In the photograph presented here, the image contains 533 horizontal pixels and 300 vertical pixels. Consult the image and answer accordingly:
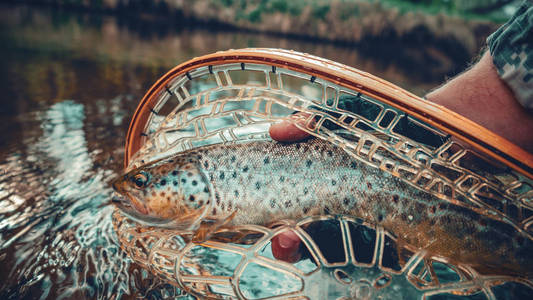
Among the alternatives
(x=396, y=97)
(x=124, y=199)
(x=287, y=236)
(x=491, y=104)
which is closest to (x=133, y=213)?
(x=124, y=199)

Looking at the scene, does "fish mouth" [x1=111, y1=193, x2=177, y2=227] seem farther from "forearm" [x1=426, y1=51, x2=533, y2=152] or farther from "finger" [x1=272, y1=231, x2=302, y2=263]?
"forearm" [x1=426, y1=51, x2=533, y2=152]

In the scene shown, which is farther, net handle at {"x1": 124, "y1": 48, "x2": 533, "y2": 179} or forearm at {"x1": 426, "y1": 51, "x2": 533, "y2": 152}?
forearm at {"x1": 426, "y1": 51, "x2": 533, "y2": 152}

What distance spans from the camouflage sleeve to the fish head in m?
1.09

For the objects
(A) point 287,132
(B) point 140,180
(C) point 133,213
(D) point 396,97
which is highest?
(D) point 396,97

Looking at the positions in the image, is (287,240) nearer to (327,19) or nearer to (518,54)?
(518,54)

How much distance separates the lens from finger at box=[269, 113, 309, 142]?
1.13 m

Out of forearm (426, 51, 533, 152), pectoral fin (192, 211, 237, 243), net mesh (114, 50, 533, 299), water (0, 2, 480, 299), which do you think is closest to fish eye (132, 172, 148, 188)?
net mesh (114, 50, 533, 299)

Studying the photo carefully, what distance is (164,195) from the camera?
1129 millimetres

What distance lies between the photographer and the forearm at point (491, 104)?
1028mm

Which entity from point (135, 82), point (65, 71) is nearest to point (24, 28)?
point (65, 71)

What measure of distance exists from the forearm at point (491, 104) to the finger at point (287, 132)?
2.12ft

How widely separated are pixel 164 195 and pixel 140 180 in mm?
107

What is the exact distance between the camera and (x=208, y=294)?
3.35ft

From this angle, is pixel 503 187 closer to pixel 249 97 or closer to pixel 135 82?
pixel 249 97
